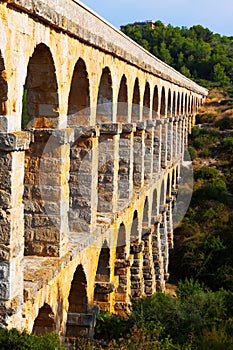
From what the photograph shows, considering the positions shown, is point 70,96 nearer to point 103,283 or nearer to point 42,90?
point 42,90

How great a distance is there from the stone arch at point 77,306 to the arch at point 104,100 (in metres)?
3.05

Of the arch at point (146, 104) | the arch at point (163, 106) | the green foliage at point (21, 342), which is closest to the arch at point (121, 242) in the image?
the arch at point (146, 104)

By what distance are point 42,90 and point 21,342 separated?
3117 mm

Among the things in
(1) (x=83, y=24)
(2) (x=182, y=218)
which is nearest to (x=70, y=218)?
(1) (x=83, y=24)

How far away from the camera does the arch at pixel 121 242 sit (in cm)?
1183

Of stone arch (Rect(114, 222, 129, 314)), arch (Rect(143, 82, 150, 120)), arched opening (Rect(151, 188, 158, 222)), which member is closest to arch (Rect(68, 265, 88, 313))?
stone arch (Rect(114, 222, 129, 314))

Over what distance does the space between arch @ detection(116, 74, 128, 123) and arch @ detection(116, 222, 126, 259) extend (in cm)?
229

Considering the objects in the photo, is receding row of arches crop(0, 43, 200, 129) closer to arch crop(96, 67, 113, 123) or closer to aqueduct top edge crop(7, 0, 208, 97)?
arch crop(96, 67, 113, 123)

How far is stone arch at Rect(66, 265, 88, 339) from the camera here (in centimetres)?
912

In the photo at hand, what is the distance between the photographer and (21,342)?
5648 mm

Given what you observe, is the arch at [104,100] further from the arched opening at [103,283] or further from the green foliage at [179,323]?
the green foliage at [179,323]

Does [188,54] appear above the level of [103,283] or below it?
above

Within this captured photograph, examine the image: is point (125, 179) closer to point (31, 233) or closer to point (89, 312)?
point (89, 312)

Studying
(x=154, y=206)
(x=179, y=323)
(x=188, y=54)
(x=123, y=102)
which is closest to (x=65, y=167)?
(x=179, y=323)
